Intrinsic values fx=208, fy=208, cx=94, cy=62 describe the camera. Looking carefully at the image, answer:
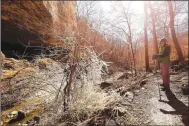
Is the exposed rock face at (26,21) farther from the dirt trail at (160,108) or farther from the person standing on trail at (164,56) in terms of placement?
the dirt trail at (160,108)

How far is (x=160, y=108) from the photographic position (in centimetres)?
489

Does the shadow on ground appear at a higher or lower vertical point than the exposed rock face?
lower

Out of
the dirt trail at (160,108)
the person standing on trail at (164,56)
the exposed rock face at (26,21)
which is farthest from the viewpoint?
the exposed rock face at (26,21)

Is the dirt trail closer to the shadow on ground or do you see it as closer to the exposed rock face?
the shadow on ground

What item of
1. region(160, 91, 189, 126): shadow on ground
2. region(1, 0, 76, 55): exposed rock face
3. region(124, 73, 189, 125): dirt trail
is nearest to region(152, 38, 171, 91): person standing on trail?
region(124, 73, 189, 125): dirt trail

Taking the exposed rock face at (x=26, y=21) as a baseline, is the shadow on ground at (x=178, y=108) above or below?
below

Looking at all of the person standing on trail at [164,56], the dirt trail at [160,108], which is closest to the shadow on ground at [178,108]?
the dirt trail at [160,108]

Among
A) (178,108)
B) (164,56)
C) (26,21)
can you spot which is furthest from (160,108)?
(26,21)

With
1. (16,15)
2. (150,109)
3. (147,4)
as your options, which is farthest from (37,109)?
(147,4)

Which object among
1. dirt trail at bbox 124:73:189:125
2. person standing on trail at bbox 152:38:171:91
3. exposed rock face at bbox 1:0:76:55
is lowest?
dirt trail at bbox 124:73:189:125

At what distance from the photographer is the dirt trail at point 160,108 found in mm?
4262

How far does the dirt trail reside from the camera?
426 centimetres

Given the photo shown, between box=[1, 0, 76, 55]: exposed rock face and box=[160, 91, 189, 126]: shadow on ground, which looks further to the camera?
box=[1, 0, 76, 55]: exposed rock face

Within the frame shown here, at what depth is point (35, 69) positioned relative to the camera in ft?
17.5
